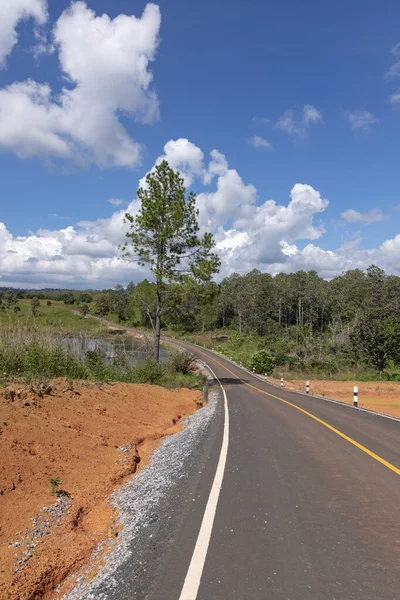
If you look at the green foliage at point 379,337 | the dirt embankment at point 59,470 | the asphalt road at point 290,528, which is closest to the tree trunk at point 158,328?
the dirt embankment at point 59,470

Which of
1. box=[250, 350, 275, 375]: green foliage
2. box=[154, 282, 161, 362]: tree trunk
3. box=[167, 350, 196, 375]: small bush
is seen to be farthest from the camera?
box=[250, 350, 275, 375]: green foliage

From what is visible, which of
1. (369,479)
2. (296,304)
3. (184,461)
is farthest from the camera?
(296,304)

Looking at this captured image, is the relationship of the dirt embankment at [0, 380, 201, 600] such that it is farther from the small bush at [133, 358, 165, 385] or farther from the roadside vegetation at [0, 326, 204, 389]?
the small bush at [133, 358, 165, 385]

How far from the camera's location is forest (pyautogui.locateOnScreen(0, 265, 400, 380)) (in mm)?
24125

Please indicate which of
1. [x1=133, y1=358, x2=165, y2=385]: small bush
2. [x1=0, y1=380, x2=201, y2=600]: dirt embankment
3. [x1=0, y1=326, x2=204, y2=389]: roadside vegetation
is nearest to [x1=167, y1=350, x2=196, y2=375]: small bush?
[x1=133, y1=358, x2=165, y2=385]: small bush

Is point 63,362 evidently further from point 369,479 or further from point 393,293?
point 393,293

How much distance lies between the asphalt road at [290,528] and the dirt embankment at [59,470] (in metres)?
1.21

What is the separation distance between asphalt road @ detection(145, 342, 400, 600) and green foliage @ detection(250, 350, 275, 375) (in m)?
29.3

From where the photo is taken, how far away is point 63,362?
13430mm

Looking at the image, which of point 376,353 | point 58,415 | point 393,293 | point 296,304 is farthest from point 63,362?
point 296,304

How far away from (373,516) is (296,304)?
87.6m

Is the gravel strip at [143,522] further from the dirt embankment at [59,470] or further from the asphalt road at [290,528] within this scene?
the dirt embankment at [59,470]

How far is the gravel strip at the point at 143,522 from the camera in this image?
3333 millimetres

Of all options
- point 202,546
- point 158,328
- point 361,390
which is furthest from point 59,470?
point 361,390
